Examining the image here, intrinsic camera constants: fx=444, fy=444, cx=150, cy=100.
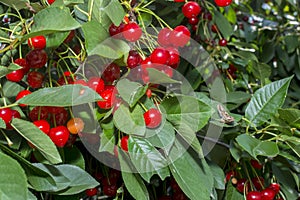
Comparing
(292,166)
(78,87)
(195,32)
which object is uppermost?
(78,87)

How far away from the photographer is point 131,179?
1.99ft

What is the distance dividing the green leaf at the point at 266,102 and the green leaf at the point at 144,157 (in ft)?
0.80

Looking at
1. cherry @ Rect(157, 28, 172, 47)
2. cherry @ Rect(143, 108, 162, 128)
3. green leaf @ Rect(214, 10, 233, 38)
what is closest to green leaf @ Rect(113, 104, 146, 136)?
cherry @ Rect(143, 108, 162, 128)

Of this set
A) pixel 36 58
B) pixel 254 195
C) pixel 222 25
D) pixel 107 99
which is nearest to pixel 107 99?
pixel 107 99

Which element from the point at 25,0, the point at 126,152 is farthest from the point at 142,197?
the point at 25,0

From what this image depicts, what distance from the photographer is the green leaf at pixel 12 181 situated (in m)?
0.43

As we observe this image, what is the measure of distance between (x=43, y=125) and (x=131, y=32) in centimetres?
16

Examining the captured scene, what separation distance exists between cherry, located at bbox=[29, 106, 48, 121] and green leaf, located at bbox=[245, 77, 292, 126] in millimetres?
350

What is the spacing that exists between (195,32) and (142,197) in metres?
0.65

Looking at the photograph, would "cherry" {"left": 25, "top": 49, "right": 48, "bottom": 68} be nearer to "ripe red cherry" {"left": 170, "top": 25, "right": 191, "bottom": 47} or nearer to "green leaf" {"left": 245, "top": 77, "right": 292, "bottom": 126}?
"ripe red cherry" {"left": 170, "top": 25, "right": 191, "bottom": 47}

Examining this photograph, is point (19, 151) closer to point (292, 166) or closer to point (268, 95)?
point (268, 95)

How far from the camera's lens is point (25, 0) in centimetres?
57

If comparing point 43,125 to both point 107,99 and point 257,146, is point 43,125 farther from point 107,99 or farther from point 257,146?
point 257,146

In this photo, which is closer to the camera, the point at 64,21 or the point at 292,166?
the point at 64,21
